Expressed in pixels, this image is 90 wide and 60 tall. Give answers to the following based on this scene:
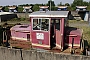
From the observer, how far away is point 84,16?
Answer: 2673cm

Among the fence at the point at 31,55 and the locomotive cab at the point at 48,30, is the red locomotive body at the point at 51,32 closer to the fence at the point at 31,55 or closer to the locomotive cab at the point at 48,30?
the locomotive cab at the point at 48,30

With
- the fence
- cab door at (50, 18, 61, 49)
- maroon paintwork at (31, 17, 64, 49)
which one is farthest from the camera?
cab door at (50, 18, 61, 49)

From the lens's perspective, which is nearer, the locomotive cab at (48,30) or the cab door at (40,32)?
the locomotive cab at (48,30)

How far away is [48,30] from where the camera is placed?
711 centimetres

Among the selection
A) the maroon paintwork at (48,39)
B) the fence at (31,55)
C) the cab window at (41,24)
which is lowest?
the fence at (31,55)

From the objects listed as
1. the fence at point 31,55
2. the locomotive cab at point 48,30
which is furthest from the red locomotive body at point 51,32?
the fence at point 31,55

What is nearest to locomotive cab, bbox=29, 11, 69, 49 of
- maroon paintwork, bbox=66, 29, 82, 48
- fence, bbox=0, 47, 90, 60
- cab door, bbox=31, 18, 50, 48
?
cab door, bbox=31, 18, 50, 48

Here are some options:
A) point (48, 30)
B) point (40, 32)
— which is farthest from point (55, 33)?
point (40, 32)

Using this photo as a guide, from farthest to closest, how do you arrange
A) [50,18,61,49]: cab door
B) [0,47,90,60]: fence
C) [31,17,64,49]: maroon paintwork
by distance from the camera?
1. [50,18,61,49]: cab door
2. [31,17,64,49]: maroon paintwork
3. [0,47,90,60]: fence

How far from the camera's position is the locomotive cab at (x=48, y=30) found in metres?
6.95

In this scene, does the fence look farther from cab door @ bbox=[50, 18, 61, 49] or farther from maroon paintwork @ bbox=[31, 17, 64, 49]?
cab door @ bbox=[50, 18, 61, 49]

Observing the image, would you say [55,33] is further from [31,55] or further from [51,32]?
[31,55]

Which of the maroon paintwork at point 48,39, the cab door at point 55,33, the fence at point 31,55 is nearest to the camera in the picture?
the fence at point 31,55

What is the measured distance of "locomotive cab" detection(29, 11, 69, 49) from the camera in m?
6.95
